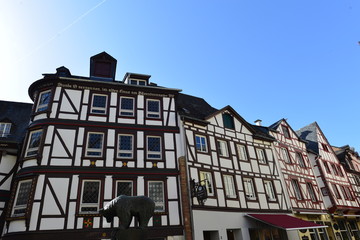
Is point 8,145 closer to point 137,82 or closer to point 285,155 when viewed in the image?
point 137,82

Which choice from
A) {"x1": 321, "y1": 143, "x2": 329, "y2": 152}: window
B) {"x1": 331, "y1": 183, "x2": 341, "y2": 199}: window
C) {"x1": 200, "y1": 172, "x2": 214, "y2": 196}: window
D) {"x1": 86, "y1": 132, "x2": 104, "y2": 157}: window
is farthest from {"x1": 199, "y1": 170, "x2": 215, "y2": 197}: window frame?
{"x1": 321, "y1": 143, "x2": 329, "y2": 152}: window

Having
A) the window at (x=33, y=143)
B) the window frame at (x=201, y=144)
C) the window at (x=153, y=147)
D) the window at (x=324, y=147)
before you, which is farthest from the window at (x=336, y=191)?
the window at (x=33, y=143)

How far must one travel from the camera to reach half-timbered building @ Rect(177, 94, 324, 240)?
621 inches

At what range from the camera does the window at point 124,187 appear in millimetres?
14352

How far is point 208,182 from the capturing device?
1686 centimetres

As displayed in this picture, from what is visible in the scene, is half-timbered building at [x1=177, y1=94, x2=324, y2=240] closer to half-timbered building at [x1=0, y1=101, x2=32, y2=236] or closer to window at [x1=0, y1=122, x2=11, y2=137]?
half-timbered building at [x1=0, y1=101, x2=32, y2=236]

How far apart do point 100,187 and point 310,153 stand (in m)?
22.5

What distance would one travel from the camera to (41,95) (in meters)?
16.3

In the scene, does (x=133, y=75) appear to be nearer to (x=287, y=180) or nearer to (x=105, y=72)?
(x=105, y=72)

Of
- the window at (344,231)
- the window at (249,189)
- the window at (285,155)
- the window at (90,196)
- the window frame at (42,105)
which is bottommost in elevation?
the window at (344,231)

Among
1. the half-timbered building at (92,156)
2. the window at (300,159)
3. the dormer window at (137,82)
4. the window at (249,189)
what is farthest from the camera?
the window at (300,159)

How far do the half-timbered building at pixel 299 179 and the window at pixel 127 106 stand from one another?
13.6 metres

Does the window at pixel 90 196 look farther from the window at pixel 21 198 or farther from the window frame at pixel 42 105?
the window frame at pixel 42 105

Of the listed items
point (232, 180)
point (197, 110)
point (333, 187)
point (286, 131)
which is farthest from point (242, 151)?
point (333, 187)
